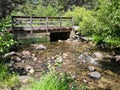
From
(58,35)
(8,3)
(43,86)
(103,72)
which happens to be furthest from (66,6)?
(43,86)

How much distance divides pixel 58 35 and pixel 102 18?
1077 centimetres

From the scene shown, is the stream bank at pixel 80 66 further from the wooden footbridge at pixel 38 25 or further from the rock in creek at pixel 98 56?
the wooden footbridge at pixel 38 25

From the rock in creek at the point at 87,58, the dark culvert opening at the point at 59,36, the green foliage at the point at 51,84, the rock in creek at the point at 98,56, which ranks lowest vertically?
the dark culvert opening at the point at 59,36

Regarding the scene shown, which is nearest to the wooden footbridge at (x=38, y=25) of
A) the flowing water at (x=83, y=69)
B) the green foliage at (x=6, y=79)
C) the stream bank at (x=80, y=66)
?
the stream bank at (x=80, y=66)

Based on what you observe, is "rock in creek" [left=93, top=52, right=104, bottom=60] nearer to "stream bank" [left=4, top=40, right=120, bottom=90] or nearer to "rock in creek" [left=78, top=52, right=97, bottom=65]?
"stream bank" [left=4, top=40, right=120, bottom=90]

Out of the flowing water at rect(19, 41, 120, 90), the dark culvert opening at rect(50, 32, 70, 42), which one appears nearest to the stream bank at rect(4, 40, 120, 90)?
the flowing water at rect(19, 41, 120, 90)

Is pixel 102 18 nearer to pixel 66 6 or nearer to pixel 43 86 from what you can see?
pixel 43 86

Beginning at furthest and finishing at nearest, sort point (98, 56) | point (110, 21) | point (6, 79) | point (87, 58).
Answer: point (98, 56) < point (87, 58) < point (110, 21) < point (6, 79)

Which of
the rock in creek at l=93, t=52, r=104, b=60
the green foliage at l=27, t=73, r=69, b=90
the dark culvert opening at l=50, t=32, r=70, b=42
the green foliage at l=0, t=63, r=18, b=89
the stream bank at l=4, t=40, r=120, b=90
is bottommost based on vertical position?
the dark culvert opening at l=50, t=32, r=70, b=42

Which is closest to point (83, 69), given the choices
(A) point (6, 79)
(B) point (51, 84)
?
(A) point (6, 79)

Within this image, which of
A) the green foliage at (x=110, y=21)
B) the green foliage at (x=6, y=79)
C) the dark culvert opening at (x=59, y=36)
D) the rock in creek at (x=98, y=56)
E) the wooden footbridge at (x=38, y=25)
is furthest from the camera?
the dark culvert opening at (x=59, y=36)

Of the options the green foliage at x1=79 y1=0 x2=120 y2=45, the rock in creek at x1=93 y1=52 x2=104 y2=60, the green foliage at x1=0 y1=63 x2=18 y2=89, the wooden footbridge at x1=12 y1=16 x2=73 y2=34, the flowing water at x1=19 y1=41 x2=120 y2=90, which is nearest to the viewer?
the green foliage at x1=0 y1=63 x2=18 y2=89

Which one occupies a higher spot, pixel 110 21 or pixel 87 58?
pixel 110 21

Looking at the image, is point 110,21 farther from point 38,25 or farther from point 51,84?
point 38,25
